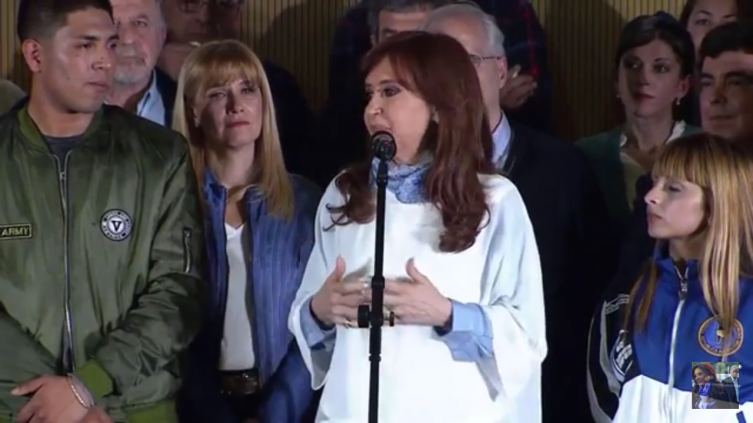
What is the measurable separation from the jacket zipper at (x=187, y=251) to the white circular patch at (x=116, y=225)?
0.12m

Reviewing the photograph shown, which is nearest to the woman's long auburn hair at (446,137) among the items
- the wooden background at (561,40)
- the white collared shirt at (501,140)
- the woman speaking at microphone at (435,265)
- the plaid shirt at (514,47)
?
the woman speaking at microphone at (435,265)

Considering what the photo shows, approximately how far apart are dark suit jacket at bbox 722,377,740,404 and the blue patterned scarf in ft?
2.29

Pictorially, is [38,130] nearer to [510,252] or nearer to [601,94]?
[510,252]

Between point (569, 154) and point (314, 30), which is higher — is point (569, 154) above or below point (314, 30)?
below

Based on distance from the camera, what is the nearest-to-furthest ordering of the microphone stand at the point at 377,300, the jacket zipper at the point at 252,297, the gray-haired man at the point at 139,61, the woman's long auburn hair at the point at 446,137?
the microphone stand at the point at 377,300 → the woman's long auburn hair at the point at 446,137 → the jacket zipper at the point at 252,297 → the gray-haired man at the point at 139,61

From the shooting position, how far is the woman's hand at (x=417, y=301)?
2.49m

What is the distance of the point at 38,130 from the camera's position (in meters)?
2.83

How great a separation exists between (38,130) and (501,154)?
1.09m

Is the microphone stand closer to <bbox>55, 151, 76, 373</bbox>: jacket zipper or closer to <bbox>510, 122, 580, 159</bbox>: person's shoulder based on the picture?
<bbox>55, 151, 76, 373</bbox>: jacket zipper

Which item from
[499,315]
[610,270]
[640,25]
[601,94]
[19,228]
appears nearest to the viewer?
[499,315]

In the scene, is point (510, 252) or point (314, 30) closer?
point (510, 252)

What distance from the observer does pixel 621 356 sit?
2857mm

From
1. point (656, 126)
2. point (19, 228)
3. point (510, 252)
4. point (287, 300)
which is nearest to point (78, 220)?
point (19, 228)

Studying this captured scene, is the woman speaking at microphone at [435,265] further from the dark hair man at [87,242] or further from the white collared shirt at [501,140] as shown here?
the white collared shirt at [501,140]
